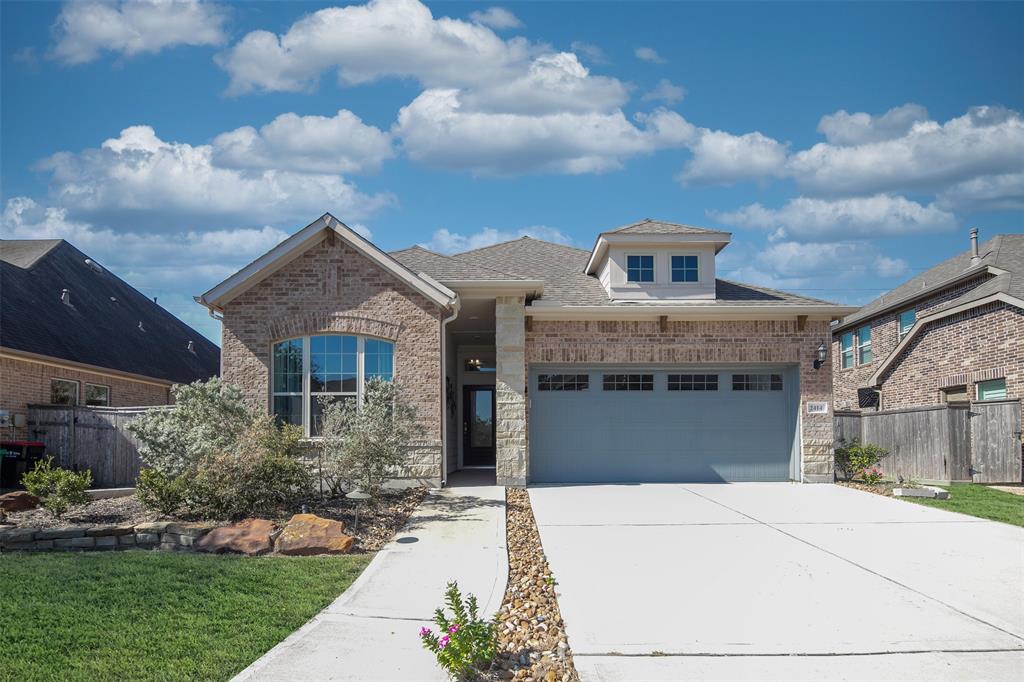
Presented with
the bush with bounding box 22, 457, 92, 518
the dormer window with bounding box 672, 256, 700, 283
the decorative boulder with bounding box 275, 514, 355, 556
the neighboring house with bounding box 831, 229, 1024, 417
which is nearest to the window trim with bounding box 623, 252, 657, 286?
the dormer window with bounding box 672, 256, 700, 283

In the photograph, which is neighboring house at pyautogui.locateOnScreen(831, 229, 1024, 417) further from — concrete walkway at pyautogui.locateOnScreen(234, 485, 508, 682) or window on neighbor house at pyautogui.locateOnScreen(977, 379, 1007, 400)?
concrete walkway at pyautogui.locateOnScreen(234, 485, 508, 682)

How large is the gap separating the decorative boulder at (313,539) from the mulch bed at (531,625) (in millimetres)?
1945

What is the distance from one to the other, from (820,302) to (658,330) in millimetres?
3360

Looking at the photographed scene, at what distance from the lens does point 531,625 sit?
20.1ft

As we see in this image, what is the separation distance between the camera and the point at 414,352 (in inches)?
538

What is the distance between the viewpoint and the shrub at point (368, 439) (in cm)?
1072

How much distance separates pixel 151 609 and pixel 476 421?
13691mm

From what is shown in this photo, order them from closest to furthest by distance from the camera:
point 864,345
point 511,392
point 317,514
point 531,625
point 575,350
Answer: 1. point 531,625
2. point 317,514
3. point 511,392
4. point 575,350
5. point 864,345

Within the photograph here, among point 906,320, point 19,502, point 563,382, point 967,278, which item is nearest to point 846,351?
point 906,320

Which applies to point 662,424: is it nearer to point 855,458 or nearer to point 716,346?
point 716,346

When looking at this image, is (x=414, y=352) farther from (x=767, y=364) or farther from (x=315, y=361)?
(x=767, y=364)

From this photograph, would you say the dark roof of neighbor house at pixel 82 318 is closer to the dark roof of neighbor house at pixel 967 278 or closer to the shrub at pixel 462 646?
the shrub at pixel 462 646

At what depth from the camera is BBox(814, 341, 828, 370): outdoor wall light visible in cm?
1488

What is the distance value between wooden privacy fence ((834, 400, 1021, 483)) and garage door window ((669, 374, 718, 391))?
3.58m
